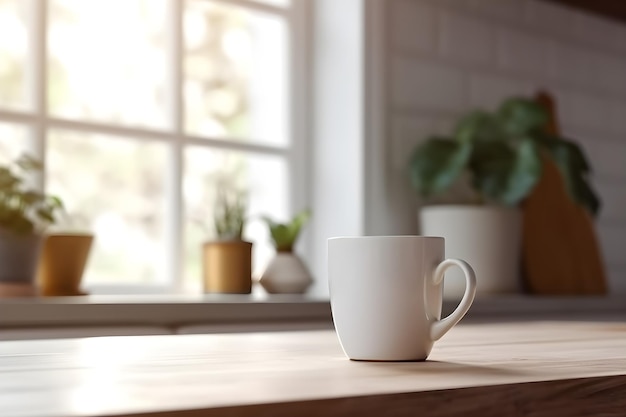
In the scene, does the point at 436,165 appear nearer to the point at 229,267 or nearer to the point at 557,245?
the point at 557,245

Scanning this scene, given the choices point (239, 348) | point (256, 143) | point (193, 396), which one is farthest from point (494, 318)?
point (193, 396)

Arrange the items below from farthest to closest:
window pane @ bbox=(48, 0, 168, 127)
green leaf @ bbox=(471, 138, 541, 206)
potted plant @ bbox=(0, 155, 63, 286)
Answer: green leaf @ bbox=(471, 138, 541, 206), window pane @ bbox=(48, 0, 168, 127), potted plant @ bbox=(0, 155, 63, 286)

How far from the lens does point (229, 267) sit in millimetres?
1987

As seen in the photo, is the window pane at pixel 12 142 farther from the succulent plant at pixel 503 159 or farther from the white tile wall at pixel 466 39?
the white tile wall at pixel 466 39

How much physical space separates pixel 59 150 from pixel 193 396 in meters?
1.89

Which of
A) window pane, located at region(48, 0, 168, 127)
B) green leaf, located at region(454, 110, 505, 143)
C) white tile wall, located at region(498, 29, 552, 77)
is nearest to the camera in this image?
window pane, located at region(48, 0, 168, 127)

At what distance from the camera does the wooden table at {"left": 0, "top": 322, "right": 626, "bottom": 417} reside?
1.47 ft

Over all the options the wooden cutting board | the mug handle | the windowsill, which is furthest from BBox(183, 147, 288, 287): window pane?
the mug handle

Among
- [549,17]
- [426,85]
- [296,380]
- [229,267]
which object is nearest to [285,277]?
[229,267]

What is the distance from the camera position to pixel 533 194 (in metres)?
2.56

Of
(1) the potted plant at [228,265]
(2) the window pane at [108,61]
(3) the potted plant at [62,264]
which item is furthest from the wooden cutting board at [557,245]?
(3) the potted plant at [62,264]

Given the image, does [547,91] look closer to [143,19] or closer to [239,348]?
[143,19]

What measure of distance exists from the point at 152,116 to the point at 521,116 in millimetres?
931

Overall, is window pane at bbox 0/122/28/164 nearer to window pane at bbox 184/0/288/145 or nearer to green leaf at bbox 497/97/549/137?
window pane at bbox 184/0/288/145
